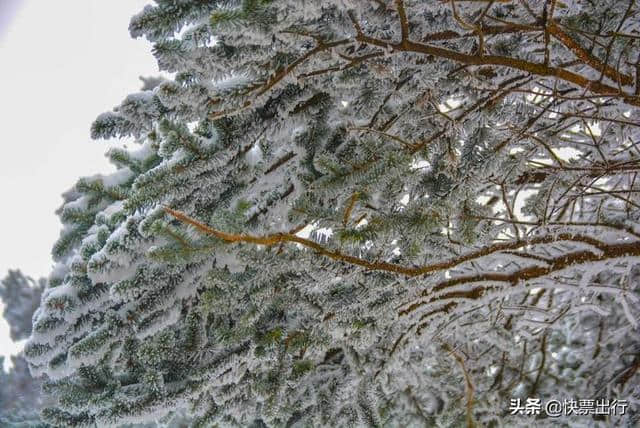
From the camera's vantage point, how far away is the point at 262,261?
209 cm

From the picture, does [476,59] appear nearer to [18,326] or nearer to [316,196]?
[316,196]

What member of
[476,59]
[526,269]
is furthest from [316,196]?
[526,269]

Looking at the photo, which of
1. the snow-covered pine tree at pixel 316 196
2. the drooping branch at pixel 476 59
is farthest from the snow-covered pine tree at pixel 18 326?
the drooping branch at pixel 476 59

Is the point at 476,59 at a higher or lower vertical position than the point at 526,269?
higher

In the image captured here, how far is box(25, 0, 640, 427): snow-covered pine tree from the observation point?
5.80 ft

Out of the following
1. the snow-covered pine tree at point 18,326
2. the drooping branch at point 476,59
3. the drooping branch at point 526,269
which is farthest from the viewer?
the snow-covered pine tree at point 18,326

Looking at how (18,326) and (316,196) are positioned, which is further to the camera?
(18,326)

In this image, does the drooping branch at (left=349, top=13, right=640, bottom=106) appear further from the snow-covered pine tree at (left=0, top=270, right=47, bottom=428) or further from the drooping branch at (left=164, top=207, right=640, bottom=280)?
the snow-covered pine tree at (left=0, top=270, right=47, bottom=428)

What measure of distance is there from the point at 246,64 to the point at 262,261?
87 cm

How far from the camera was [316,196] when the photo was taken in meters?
2.10

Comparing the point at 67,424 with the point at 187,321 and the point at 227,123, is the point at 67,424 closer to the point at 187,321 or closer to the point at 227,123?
the point at 187,321

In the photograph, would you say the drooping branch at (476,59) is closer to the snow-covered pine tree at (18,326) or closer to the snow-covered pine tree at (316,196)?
the snow-covered pine tree at (316,196)

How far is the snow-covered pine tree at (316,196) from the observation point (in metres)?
1.77

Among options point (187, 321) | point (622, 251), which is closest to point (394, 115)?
point (622, 251)
